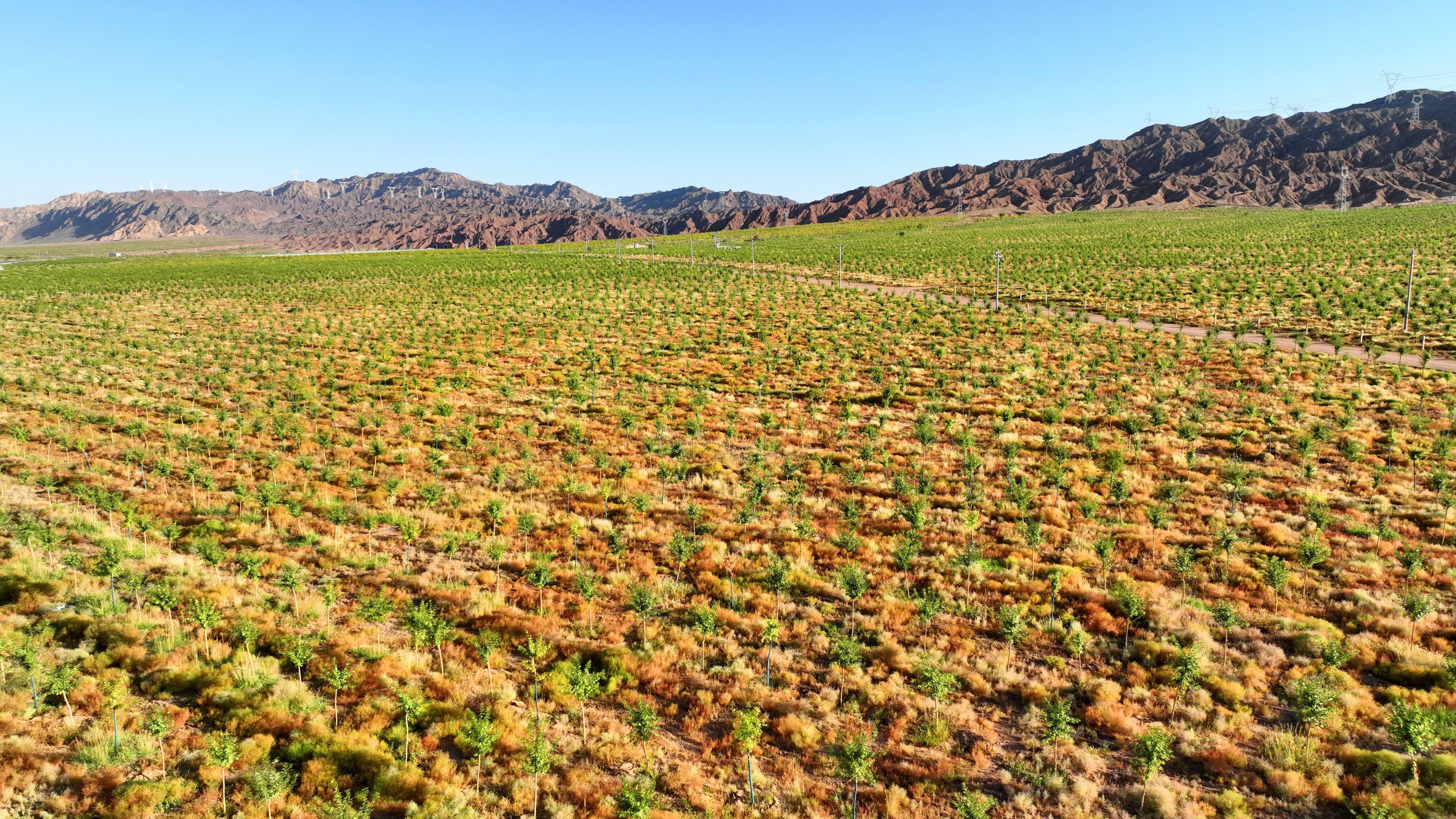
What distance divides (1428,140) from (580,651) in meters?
284

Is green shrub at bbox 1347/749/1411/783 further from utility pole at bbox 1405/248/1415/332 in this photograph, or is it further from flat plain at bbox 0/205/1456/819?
utility pole at bbox 1405/248/1415/332

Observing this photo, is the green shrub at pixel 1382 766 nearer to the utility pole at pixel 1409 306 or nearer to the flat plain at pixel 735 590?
the flat plain at pixel 735 590

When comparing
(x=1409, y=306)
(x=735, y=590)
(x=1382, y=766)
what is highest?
(x=1409, y=306)

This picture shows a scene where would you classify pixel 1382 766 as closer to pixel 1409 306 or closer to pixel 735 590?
pixel 735 590

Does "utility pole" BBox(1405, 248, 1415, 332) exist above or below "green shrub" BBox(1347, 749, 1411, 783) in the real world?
above

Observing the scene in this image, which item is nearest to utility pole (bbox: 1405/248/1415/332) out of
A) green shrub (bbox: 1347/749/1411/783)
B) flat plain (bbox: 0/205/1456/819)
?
flat plain (bbox: 0/205/1456/819)

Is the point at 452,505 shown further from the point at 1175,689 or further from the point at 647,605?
the point at 1175,689

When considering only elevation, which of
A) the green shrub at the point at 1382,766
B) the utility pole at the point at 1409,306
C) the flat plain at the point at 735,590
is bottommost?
the green shrub at the point at 1382,766

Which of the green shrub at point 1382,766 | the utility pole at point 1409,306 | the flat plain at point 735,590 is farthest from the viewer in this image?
the utility pole at point 1409,306

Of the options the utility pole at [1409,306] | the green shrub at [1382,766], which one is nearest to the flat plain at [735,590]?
the green shrub at [1382,766]

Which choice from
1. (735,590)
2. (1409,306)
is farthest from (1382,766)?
(1409,306)

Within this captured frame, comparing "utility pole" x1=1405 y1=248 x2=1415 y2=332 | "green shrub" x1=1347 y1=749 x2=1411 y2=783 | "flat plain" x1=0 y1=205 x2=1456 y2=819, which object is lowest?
"green shrub" x1=1347 y1=749 x2=1411 y2=783

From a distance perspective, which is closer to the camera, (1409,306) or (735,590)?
(735,590)

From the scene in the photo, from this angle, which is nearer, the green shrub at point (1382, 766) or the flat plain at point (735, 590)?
the green shrub at point (1382, 766)
